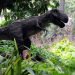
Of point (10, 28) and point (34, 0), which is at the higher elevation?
point (34, 0)

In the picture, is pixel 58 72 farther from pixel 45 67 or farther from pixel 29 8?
pixel 29 8

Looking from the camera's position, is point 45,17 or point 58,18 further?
point 45,17

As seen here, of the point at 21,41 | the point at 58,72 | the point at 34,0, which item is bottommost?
the point at 21,41

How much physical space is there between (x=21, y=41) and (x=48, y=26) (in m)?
0.26

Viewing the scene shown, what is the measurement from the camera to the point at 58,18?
2.32m

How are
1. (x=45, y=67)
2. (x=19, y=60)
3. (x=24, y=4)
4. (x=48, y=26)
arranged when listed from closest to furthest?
(x=19, y=60) → (x=45, y=67) → (x=24, y=4) → (x=48, y=26)

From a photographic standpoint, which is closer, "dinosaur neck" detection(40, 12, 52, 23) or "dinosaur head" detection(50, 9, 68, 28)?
"dinosaur head" detection(50, 9, 68, 28)

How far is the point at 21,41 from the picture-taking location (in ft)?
7.64

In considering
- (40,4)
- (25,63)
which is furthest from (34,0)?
(25,63)

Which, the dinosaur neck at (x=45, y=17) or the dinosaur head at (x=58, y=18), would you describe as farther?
the dinosaur neck at (x=45, y=17)

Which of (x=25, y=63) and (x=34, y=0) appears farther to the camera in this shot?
(x=34, y=0)

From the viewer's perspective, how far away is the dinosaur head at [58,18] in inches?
89.0

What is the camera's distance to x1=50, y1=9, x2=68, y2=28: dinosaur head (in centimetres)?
226

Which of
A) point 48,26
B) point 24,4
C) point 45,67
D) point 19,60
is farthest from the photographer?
point 48,26
